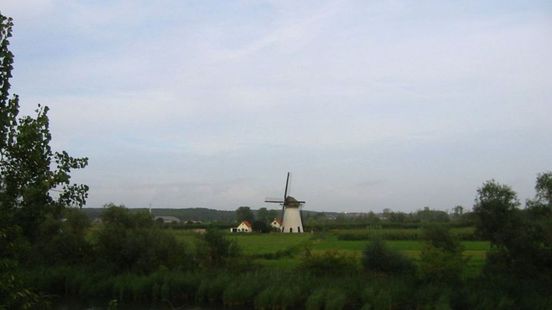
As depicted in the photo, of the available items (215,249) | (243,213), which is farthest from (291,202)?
(215,249)

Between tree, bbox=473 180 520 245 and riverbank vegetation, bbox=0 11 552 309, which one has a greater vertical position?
tree, bbox=473 180 520 245

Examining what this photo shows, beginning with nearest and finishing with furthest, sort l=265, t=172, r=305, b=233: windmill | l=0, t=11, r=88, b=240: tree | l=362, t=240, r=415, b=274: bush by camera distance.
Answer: l=0, t=11, r=88, b=240: tree, l=362, t=240, r=415, b=274: bush, l=265, t=172, r=305, b=233: windmill

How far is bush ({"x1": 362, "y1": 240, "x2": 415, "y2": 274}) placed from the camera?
1225 inches

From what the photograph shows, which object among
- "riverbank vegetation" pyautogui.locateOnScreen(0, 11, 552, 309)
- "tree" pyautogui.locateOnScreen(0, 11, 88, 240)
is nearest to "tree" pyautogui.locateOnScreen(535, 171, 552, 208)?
"riverbank vegetation" pyautogui.locateOnScreen(0, 11, 552, 309)

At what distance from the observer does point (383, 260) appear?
3131 centimetres

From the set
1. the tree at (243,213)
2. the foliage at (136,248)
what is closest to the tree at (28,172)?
the foliage at (136,248)

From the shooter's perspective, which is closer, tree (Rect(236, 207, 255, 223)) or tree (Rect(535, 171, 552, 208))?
tree (Rect(535, 171, 552, 208))

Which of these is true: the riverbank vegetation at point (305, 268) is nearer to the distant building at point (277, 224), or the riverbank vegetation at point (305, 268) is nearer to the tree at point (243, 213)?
the distant building at point (277, 224)

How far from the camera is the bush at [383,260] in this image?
31.1 meters

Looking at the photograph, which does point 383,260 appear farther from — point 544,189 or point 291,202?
point 291,202

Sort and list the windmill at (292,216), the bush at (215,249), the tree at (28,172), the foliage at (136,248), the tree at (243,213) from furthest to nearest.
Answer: the tree at (243,213) < the windmill at (292,216) < the bush at (215,249) < the foliage at (136,248) < the tree at (28,172)

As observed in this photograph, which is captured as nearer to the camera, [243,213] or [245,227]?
[245,227]

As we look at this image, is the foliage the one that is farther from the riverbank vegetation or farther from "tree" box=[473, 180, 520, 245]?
"tree" box=[473, 180, 520, 245]

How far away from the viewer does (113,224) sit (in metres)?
38.2
